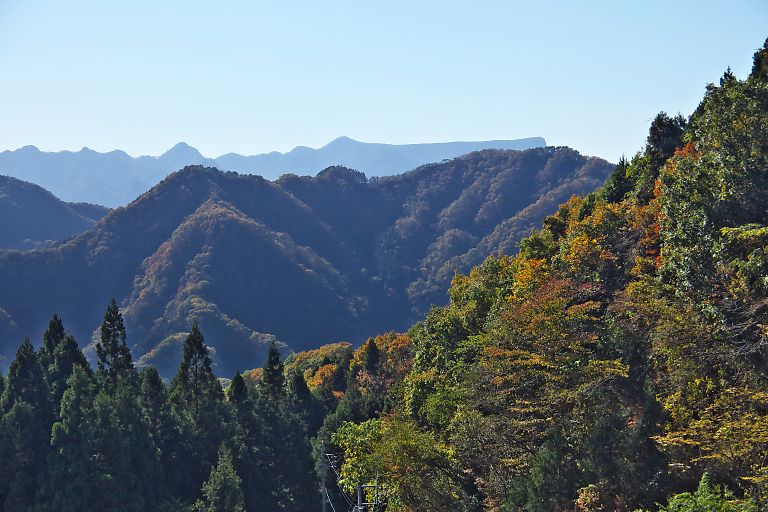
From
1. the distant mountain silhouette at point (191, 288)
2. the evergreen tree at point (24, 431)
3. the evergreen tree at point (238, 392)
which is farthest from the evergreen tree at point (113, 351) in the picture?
the distant mountain silhouette at point (191, 288)

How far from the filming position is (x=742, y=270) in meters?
15.8

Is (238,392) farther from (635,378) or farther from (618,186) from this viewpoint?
(635,378)

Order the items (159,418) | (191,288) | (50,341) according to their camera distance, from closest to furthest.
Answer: (159,418) < (50,341) < (191,288)

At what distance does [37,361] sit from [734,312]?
3601 cm

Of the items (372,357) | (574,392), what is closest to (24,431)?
(574,392)

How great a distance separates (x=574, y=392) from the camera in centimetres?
1888

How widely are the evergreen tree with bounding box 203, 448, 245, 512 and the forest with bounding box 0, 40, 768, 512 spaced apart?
0.11 meters

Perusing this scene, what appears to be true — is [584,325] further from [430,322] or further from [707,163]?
[430,322]

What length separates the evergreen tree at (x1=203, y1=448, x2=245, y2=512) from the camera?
36250mm

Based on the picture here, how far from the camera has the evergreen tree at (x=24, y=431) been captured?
112 ft

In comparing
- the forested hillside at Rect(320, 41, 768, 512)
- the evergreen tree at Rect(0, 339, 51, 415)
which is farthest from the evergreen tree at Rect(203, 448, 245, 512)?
the forested hillside at Rect(320, 41, 768, 512)

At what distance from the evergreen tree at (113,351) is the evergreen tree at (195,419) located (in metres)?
3.34

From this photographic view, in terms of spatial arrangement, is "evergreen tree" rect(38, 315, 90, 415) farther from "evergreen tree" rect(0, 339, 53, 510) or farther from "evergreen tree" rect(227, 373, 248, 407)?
"evergreen tree" rect(227, 373, 248, 407)

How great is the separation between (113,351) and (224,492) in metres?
12.5
